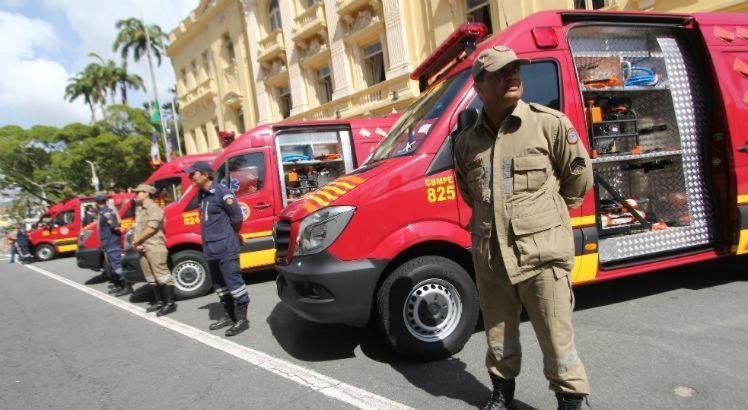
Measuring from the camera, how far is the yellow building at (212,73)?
79.4ft

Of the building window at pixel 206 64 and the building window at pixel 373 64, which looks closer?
the building window at pixel 373 64

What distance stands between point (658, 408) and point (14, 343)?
6588 mm

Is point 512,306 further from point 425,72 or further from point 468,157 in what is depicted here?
point 425,72

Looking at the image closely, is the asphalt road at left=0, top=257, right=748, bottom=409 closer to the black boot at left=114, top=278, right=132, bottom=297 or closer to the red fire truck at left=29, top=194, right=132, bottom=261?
the black boot at left=114, top=278, right=132, bottom=297

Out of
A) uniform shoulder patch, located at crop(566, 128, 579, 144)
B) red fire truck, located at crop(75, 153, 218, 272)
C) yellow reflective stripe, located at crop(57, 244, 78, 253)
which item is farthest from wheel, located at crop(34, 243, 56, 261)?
uniform shoulder patch, located at crop(566, 128, 579, 144)

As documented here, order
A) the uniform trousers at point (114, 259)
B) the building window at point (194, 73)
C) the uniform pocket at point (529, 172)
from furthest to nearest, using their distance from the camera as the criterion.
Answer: the building window at point (194, 73) → the uniform trousers at point (114, 259) → the uniform pocket at point (529, 172)

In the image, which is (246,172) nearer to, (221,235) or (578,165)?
(221,235)

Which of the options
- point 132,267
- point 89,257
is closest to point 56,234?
point 89,257

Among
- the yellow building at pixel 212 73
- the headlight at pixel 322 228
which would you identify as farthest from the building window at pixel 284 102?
the headlight at pixel 322 228

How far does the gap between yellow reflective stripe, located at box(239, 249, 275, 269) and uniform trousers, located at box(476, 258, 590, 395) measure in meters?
5.02

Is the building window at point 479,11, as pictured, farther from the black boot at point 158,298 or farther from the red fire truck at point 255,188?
the black boot at point 158,298

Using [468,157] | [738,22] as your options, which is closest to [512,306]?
[468,157]

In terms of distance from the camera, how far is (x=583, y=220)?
148 inches

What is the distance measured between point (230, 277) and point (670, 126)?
189 inches
